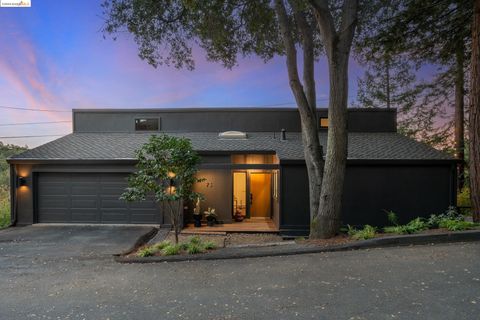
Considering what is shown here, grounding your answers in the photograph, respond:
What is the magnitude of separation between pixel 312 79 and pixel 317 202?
131 inches

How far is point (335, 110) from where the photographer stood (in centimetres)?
721

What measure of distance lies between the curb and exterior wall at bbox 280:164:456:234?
4213 millimetres

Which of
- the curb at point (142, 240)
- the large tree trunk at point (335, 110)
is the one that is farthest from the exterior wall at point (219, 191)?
the large tree trunk at point (335, 110)

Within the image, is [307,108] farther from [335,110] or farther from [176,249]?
[176,249]

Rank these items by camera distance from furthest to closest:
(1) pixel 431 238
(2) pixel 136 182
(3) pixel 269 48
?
(3) pixel 269 48
(2) pixel 136 182
(1) pixel 431 238

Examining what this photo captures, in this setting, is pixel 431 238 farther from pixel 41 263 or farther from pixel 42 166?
pixel 42 166

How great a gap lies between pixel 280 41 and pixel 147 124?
731 cm

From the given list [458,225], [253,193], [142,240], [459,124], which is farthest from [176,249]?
[459,124]

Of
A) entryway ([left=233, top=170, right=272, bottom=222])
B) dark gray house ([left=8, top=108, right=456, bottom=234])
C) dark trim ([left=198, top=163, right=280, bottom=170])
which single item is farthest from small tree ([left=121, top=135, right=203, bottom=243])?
entryway ([left=233, top=170, right=272, bottom=222])

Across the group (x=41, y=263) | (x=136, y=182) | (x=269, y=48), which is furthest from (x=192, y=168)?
(x=269, y=48)

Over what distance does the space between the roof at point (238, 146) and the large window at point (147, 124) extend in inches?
14.5

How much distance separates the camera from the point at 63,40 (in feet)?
42.5

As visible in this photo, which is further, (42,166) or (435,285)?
(42,166)

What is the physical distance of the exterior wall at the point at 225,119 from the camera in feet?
45.9
